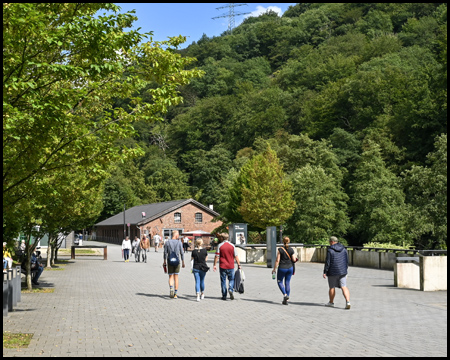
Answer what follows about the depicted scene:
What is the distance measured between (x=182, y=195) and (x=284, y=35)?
56.0m

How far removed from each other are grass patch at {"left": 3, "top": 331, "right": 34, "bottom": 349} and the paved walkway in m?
0.15

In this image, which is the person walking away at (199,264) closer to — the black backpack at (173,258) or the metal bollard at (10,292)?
the black backpack at (173,258)

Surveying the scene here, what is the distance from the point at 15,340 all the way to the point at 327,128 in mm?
70611

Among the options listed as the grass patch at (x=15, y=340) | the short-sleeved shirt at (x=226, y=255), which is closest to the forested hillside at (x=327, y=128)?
the short-sleeved shirt at (x=226, y=255)

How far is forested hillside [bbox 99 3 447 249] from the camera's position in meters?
50.8

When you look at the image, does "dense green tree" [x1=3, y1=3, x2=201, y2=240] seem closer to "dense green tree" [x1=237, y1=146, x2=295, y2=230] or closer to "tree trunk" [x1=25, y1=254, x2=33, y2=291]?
"tree trunk" [x1=25, y1=254, x2=33, y2=291]

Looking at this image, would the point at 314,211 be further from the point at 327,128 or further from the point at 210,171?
the point at 210,171

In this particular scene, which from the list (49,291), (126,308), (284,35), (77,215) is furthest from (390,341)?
(284,35)

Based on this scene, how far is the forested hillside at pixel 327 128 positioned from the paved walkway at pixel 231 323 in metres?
18.9

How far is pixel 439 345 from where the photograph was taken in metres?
9.04

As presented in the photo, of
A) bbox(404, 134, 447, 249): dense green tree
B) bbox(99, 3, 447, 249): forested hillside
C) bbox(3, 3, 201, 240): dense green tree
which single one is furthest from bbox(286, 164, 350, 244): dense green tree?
bbox(3, 3, 201, 240): dense green tree

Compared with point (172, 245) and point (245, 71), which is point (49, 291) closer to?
point (172, 245)

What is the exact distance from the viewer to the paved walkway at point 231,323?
346 inches

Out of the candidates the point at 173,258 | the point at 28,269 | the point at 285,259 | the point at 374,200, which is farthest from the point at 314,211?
the point at 285,259
